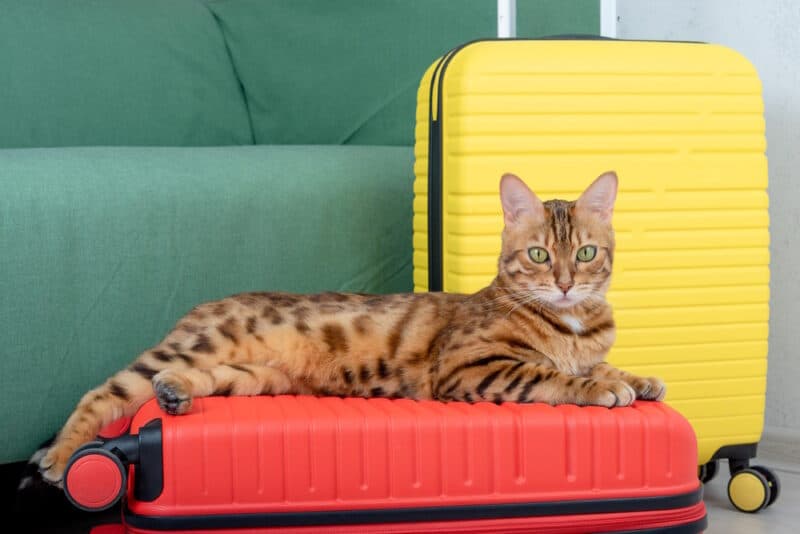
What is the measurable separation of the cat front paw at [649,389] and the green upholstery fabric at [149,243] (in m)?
0.68

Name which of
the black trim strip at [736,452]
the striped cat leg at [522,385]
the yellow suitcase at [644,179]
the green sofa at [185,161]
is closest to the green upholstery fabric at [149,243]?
the green sofa at [185,161]

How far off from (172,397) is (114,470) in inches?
4.9

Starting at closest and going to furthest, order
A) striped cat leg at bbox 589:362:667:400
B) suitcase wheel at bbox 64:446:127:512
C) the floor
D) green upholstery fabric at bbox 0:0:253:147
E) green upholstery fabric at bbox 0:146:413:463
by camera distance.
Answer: suitcase wheel at bbox 64:446:127:512
striped cat leg at bbox 589:362:667:400
green upholstery fabric at bbox 0:146:413:463
the floor
green upholstery fabric at bbox 0:0:253:147

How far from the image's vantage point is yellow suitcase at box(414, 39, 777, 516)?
5.39 ft

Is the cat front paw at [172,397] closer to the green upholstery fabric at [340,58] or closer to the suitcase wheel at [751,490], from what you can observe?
the suitcase wheel at [751,490]

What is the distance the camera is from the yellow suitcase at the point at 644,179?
5.39 ft

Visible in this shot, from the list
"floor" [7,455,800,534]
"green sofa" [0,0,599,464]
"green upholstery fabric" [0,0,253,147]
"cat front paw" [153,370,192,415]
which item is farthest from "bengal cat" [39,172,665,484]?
"green upholstery fabric" [0,0,253,147]

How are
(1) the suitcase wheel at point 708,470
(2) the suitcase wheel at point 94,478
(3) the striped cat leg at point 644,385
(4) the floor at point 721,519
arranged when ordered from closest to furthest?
(2) the suitcase wheel at point 94,478
(3) the striped cat leg at point 644,385
(4) the floor at point 721,519
(1) the suitcase wheel at point 708,470

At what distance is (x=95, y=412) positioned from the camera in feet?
4.69

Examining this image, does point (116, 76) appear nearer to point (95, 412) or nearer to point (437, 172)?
point (437, 172)

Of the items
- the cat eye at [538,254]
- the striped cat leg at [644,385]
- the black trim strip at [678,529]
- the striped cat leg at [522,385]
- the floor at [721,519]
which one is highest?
the cat eye at [538,254]

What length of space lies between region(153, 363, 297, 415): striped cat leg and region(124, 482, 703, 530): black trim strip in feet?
0.46

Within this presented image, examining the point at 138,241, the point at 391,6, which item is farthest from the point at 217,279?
the point at 391,6

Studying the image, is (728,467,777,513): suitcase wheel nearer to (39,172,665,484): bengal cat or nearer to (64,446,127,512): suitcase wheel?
(39,172,665,484): bengal cat
